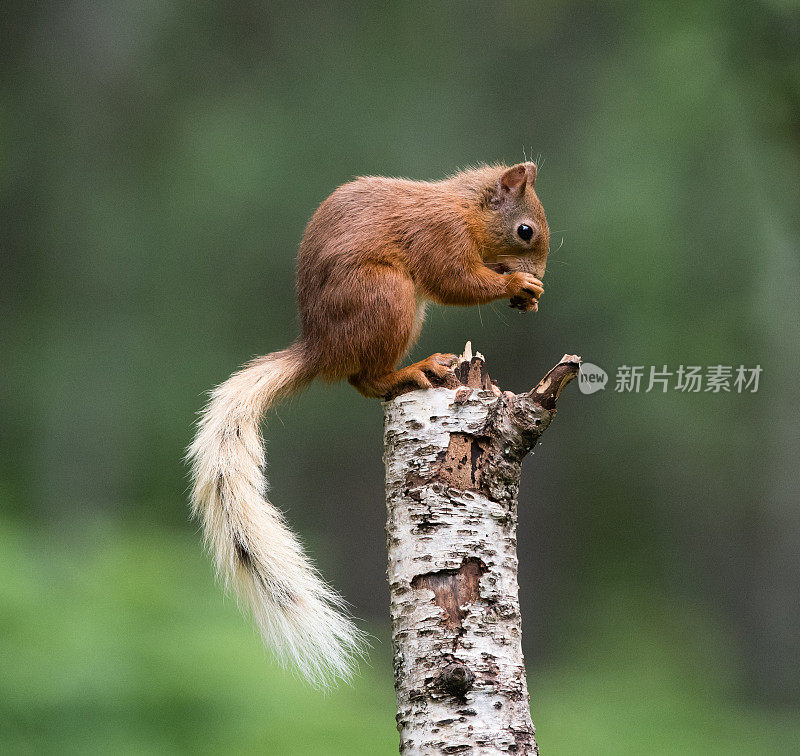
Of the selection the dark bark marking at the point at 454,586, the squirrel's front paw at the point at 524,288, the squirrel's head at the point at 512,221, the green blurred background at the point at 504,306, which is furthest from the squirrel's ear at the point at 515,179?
the green blurred background at the point at 504,306

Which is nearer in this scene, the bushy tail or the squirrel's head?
the bushy tail

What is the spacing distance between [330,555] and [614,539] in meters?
1.92

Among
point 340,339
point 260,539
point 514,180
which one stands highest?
point 514,180

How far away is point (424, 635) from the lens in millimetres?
1959

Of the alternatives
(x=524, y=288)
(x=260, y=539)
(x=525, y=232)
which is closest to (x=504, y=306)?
(x=525, y=232)

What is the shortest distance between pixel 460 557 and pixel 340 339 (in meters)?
0.68

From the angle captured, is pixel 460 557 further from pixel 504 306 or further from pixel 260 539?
pixel 504 306

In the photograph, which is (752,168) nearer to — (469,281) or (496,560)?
(469,281)

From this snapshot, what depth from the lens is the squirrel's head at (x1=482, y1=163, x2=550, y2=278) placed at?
2605mm

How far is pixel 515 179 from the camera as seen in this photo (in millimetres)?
2613

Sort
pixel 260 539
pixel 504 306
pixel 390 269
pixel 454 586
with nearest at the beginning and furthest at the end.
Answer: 1. pixel 454 586
2. pixel 260 539
3. pixel 390 269
4. pixel 504 306

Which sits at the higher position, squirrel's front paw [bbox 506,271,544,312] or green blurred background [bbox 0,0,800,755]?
green blurred background [bbox 0,0,800,755]
